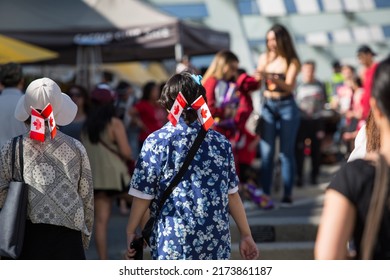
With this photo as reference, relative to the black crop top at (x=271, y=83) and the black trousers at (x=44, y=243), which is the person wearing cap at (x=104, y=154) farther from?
the black trousers at (x=44, y=243)

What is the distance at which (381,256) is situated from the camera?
340 cm

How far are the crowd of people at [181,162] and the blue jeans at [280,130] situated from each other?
11 millimetres

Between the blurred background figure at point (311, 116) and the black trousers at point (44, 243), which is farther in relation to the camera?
the blurred background figure at point (311, 116)

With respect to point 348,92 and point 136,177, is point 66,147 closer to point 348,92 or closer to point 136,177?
point 136,177

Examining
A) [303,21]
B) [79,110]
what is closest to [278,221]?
[79,110]

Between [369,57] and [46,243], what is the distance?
22.5ft

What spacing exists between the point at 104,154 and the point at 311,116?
5.53 m

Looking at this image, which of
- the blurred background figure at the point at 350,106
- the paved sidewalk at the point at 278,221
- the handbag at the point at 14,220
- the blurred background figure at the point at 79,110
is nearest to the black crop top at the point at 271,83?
the paved sidewalk at the point at 278,221

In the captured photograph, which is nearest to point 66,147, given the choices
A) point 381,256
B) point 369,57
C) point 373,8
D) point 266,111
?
point 381,256

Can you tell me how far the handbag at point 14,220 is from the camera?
5.19 meters

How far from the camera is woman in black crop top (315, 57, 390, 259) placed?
3309mm

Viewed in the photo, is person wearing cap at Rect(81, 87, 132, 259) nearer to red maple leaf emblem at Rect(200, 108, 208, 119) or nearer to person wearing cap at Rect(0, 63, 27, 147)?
person wearing cap at Rect(0, 63, 27, 147)

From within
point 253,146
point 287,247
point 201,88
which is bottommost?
point 287,247

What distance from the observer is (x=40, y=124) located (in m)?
5.30
